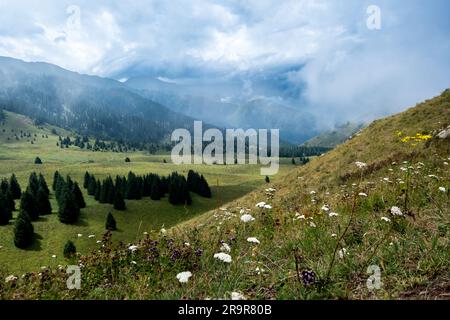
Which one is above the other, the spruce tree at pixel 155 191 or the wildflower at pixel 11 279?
the wildflower at pixel 11 279

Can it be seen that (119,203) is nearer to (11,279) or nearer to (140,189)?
(140,189)

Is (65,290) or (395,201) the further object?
(395,201)

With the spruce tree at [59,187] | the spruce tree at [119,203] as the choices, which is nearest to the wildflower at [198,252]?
the spruce tree at [119,203]

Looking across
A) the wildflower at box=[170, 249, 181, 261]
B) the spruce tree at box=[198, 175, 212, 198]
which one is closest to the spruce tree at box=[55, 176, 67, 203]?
the spruce tree at box=[198, 175, 212, 198]

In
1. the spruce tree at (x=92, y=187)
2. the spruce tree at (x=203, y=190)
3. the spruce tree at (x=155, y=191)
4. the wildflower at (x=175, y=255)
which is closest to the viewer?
the wildflower at (x=175, y=255)

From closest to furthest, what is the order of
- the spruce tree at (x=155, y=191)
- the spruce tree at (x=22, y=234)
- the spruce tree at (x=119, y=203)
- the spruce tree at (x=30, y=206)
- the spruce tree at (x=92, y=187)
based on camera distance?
the spruce tree at (x=22, y=234) < the spruce tree at (x=30, y=206) < the spruce tree at (x=119, y=203) < the spruce tree at (x=155, y=191) < the spruce tree at (x=92, y=187)

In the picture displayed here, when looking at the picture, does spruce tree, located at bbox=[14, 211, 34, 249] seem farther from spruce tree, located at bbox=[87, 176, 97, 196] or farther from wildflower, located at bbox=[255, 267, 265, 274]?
wildflower, located at bbox=[255, 267, 265, 274]

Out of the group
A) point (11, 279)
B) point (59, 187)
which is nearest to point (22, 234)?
point (59, 187)

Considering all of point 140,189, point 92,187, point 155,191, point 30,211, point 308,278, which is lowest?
point 30,211

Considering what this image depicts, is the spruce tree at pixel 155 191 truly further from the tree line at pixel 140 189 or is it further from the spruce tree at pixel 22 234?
the spruce tree at pixel 22 234

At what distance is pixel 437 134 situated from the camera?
81.0ft

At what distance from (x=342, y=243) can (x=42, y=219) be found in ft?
337
